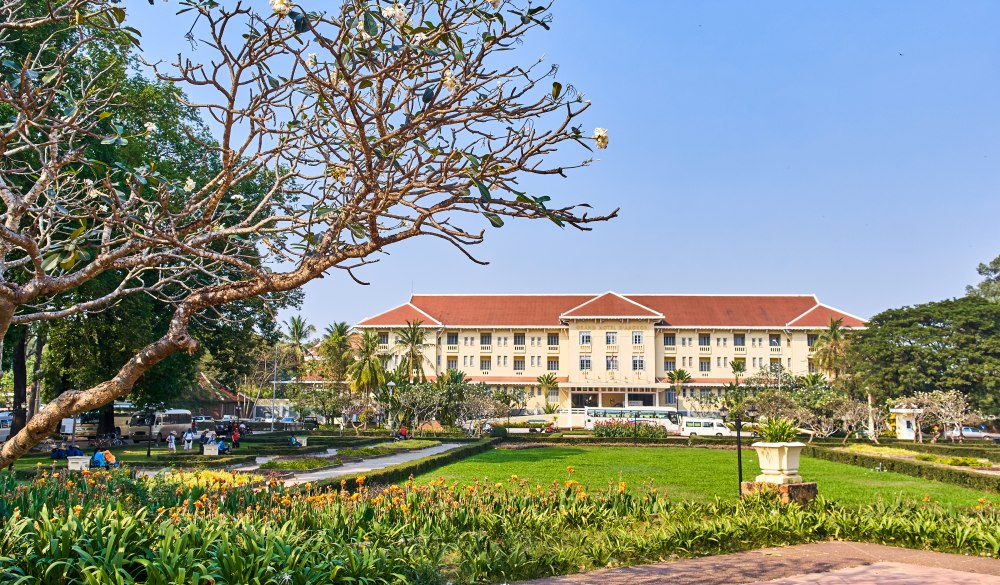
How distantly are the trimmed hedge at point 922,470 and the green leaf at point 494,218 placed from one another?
59.5 ft

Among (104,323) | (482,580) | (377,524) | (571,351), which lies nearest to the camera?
(482,580)

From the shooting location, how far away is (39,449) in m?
29.8

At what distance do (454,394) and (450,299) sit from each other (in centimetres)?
2798

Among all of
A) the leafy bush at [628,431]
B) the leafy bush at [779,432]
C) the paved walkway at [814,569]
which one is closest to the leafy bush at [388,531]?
the paved walkway at [814,569]

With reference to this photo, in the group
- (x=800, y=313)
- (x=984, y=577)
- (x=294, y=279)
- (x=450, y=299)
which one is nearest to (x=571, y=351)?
(x=450, y=299)

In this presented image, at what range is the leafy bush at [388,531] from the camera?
19.4ft

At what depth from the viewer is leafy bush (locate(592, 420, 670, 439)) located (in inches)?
1551

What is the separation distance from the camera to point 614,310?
6550cm

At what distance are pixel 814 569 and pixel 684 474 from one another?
13315 mm

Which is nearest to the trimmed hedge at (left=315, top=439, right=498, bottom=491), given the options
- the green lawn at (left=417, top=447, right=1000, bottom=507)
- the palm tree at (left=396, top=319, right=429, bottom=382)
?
the green lawn at (left=417, top=447, right=1000, bottom=507)

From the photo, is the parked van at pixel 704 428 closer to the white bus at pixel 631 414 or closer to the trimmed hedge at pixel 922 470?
the white bus at pixel 631 414

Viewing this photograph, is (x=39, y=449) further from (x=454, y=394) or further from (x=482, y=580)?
(x=482, y=580)

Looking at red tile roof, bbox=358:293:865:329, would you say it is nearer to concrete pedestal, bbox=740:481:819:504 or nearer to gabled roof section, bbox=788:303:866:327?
gabled roof section, bbox=788:303:866:327

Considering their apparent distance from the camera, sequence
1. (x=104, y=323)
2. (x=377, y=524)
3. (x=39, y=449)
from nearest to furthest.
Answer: (x=377, y=524) → (x=104, y=323) → (x=39, y=449)
